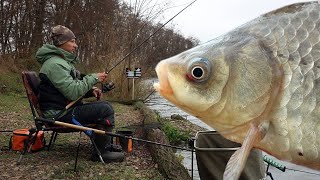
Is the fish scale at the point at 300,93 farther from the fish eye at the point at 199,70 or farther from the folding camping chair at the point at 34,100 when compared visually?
the folding camping chair at the point at 34,100

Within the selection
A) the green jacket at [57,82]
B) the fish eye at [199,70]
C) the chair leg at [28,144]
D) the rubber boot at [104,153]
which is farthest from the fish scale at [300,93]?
the chair leg at [28,144]

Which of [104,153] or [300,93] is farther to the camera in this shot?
[104,153]

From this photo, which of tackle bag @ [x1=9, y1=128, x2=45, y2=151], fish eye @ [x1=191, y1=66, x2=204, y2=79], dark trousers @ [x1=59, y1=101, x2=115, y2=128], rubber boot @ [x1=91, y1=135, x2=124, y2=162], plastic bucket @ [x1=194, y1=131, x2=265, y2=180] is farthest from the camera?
tackle bag @ [x1=9, y1=128, x2=45, y2=151]

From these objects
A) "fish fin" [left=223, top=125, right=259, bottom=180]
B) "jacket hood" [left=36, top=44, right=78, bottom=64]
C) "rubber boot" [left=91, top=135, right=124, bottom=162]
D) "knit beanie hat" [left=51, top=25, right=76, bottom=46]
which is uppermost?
"knit beanie hat" [left=51, top=25, right=76, bottom=46]

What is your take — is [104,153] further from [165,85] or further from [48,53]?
[165,85]

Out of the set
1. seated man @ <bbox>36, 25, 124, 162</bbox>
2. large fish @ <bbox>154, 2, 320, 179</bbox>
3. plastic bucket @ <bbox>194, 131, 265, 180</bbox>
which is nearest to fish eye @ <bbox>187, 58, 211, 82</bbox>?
large fish @ <bbox>154, 2, 320, 179</bbox>

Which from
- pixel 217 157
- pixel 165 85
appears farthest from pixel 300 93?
pixel 217 157

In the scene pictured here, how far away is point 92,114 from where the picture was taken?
4.02m

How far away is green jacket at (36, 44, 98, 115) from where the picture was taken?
389 centimetres

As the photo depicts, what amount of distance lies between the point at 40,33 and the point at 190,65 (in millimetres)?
15415

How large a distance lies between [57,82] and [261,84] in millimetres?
2940

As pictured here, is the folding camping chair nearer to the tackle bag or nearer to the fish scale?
the tackle bag

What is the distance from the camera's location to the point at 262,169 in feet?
9.98

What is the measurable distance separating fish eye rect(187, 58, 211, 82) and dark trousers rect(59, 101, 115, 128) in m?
2.84
